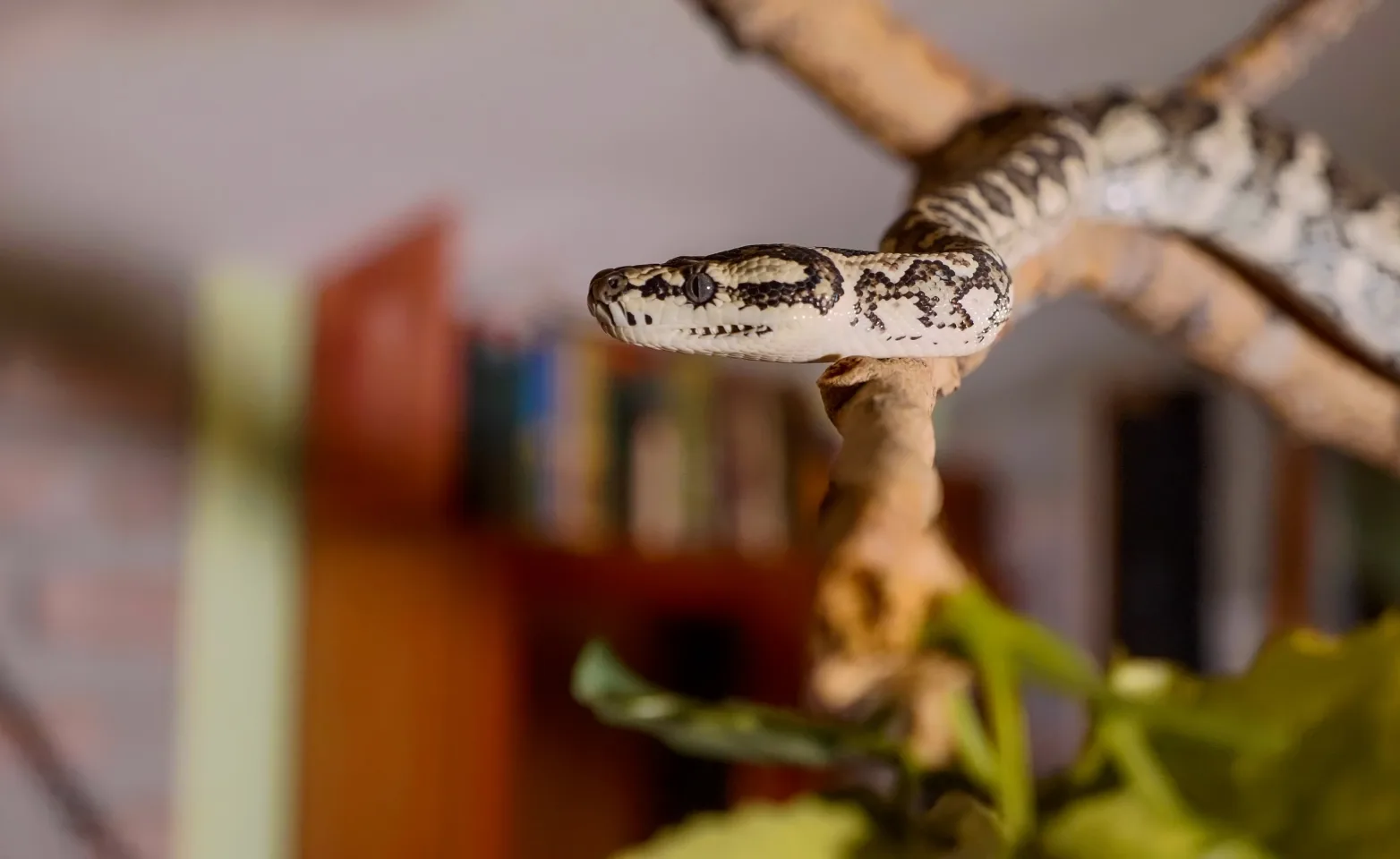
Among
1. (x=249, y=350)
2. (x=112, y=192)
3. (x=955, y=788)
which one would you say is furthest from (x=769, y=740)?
(x=249, y=350)

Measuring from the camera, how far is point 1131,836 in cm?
35

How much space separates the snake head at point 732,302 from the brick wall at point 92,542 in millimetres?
1266

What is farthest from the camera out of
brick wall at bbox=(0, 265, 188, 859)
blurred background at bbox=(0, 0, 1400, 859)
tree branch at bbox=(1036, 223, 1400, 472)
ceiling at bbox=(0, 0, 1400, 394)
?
brick wall at bbox=(0, 265, 188, 859)

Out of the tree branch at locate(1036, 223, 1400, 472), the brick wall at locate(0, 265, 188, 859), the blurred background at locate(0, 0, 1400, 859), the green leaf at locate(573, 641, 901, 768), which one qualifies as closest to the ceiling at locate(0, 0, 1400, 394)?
the blurred background at locate(0, 0, 1400, 859)

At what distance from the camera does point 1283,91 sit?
1.46 metres

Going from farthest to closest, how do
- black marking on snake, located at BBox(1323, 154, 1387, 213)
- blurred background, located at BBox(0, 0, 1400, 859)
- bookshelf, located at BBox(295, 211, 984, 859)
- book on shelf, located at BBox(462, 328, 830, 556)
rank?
book on shelf, located at BBox(462, 328, 830, 556) → bookshelf, located at BBox(295, 211, 984, 859) → blurred background, located at BBox(0, 0, 1400, 859) → black marking on snake, located at BBox(1323, 154, 1387, 213)

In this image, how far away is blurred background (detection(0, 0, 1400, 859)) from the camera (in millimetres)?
1277

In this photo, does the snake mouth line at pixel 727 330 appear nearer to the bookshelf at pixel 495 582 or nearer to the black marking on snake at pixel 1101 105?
the black marking on snake at pixel 1101 105

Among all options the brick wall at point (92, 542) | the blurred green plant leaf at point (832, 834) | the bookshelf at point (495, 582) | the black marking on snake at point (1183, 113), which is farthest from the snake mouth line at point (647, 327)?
the brick wall at point (92, 542)

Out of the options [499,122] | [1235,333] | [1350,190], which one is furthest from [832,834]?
[499,122]

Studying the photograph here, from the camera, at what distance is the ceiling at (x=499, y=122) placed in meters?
1.12

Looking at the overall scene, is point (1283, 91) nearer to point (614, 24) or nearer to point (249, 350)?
point (614, 24)

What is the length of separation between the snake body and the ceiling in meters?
0.44

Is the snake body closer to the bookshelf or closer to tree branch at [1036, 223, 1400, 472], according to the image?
tree branch at [1036, 223, 1400, 472]
